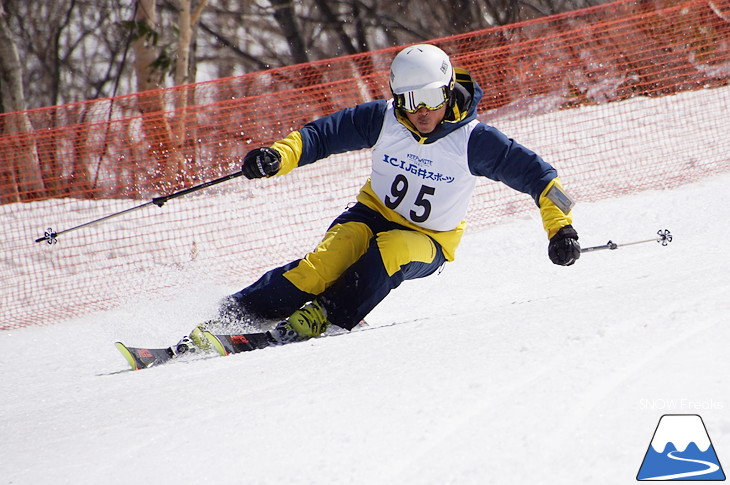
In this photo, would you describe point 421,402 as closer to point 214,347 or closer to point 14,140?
point 214,347

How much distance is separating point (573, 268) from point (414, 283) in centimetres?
104

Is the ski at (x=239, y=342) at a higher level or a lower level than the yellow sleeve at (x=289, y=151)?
lower

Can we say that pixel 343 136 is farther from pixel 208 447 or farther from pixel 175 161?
pixel 175 161

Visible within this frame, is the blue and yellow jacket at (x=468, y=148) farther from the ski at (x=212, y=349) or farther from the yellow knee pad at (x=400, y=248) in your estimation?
the ski at (x=212, y=349)

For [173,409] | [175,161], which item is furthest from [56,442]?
[175,161]

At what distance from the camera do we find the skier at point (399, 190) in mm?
3762

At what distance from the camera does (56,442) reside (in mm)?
2568

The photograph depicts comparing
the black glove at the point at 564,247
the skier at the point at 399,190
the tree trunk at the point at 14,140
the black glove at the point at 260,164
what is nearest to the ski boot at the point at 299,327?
the skier at the point at 399,190

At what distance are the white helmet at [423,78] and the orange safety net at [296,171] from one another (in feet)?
9.10

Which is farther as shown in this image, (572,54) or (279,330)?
(572,54)

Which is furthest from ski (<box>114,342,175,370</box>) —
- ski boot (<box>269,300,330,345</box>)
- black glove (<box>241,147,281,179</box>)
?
black glove (<box>241,147,281,179</box>)

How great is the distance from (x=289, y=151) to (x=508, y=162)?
3.54 ft

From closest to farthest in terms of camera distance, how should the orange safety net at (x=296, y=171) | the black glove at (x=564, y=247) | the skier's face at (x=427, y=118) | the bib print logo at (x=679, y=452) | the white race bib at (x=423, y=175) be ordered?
the bib print logo at (x=679, y=452), the black glove at (x=564, y=247), the skier's face at (x=427, y=118), the white race bib at (x=423, y=175), the orange safety net at (x=296, y=171)

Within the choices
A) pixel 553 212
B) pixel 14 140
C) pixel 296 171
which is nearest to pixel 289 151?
pixel 553 212
